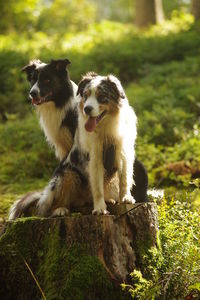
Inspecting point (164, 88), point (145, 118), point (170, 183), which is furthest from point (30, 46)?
point (170, 183)

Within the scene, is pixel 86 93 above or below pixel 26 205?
above

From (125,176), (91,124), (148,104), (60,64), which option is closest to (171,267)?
(125,176)

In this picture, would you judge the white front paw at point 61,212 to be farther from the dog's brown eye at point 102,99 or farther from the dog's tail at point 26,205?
the dog's brown eye at point 102,99

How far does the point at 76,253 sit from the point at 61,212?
2.58 ft

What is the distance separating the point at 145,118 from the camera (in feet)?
33.5

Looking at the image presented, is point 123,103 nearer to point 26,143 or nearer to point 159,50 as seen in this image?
point 26,143

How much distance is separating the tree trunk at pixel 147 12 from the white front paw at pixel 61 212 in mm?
17375

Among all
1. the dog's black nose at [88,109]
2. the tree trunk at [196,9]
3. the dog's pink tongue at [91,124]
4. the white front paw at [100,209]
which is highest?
the tree trunk at [196,9]

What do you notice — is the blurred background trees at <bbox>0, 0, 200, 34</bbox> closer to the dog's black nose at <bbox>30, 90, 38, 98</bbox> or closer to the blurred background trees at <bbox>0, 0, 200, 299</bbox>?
the blurred background trees at <bbox>0, 0, 200, 299</bbox>

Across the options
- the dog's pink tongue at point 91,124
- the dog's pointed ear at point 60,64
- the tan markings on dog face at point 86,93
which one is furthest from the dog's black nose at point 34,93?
the dog's pink tongue at point 91,124

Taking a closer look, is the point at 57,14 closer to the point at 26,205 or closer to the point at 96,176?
the point at 26,205

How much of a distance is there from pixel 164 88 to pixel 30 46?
694 cm

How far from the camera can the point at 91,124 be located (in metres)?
4.53

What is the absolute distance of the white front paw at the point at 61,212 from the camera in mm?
4841
